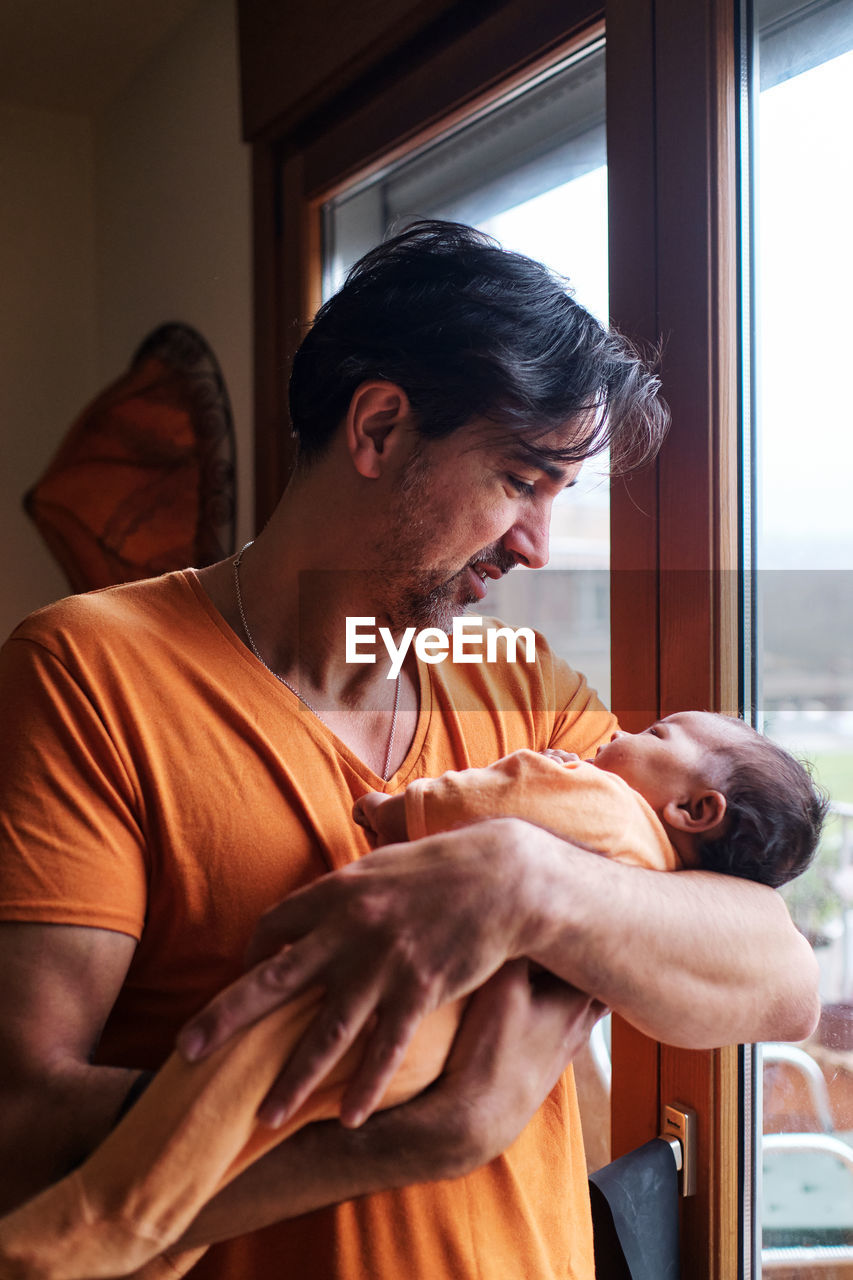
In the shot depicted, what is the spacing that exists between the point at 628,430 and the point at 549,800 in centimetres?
45

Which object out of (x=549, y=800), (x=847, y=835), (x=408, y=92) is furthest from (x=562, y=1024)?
(x=408, y=92)

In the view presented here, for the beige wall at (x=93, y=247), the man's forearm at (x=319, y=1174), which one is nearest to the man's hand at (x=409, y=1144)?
the man's forearm at (x=319, y=1174)

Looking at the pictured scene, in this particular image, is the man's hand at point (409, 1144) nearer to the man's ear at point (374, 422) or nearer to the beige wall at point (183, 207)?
the man's ear at point (374, 422)

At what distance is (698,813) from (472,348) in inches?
19.0

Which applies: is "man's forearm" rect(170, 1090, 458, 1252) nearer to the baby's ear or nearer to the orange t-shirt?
the orange t-shirt

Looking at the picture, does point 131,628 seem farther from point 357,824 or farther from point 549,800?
point 549,800

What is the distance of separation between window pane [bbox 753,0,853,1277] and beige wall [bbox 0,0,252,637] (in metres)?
1.37

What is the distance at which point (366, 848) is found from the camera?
0.86m

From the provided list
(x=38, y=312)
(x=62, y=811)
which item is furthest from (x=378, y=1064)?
(x=38, y=312)

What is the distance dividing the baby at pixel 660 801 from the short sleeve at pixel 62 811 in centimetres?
20

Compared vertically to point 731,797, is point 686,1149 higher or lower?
lower

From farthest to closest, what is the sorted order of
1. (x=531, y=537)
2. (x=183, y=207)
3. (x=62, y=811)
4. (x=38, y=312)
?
(x=38, y=312) → (x=183, y=207) → (x=531, y=537) → (x=62, y=811)

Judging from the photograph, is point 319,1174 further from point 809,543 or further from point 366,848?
point 809,543

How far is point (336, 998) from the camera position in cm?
64
